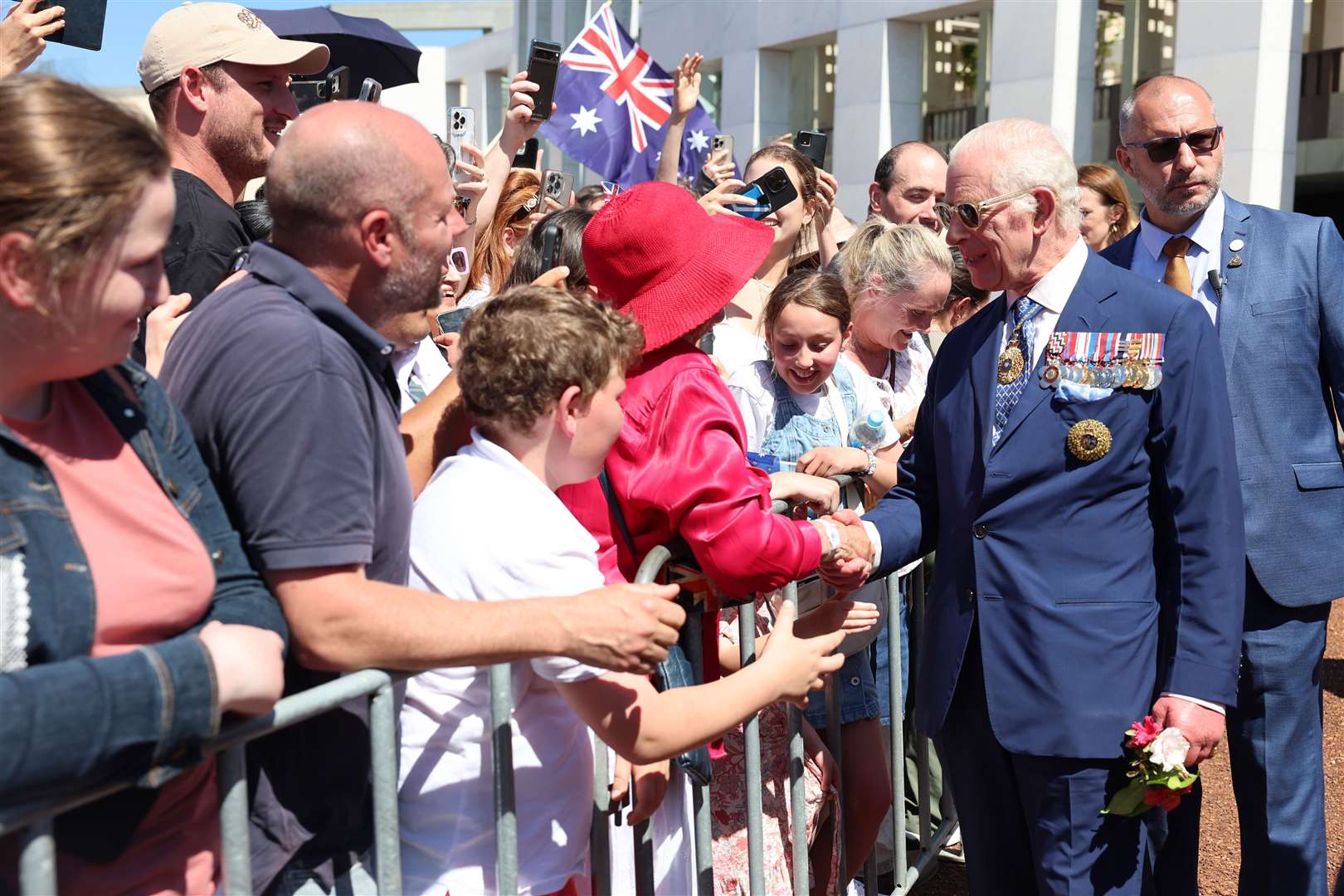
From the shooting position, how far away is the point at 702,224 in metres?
2.84

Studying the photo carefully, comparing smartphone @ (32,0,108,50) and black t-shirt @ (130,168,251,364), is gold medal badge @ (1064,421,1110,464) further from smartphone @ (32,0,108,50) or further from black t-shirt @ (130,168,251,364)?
smartphone @ (32,0,108,50)

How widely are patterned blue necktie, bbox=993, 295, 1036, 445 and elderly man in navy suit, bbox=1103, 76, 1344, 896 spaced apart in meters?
0.85

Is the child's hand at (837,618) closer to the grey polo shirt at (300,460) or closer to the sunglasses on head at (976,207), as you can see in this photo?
the sunglasses on head at (976,207)

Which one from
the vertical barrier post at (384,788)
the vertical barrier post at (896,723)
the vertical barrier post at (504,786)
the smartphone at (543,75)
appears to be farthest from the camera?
the smartphone at (543,75)

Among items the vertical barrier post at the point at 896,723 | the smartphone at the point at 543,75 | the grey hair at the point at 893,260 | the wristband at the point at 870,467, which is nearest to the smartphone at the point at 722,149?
the smartphone at the point at 543,75

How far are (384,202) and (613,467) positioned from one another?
0.83 m

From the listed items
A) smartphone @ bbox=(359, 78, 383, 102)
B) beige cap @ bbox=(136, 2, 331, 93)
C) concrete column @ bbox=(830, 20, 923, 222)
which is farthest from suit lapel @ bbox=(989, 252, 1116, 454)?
concrete column @ bbox=(830, 20, 923, 222)

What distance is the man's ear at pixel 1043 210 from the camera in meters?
3.04

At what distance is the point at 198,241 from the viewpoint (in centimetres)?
316

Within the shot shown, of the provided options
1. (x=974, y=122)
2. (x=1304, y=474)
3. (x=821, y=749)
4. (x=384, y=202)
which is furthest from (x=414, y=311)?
(x=974, y=122)

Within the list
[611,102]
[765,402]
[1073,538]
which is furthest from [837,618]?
[611,102]

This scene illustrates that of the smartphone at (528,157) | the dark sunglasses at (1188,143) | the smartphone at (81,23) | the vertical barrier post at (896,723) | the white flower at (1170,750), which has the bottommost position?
the vertical barrier post at (896,723)

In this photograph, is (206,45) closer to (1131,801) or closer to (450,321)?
(450,321)

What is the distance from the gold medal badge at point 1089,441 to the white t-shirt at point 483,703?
1234 mm
